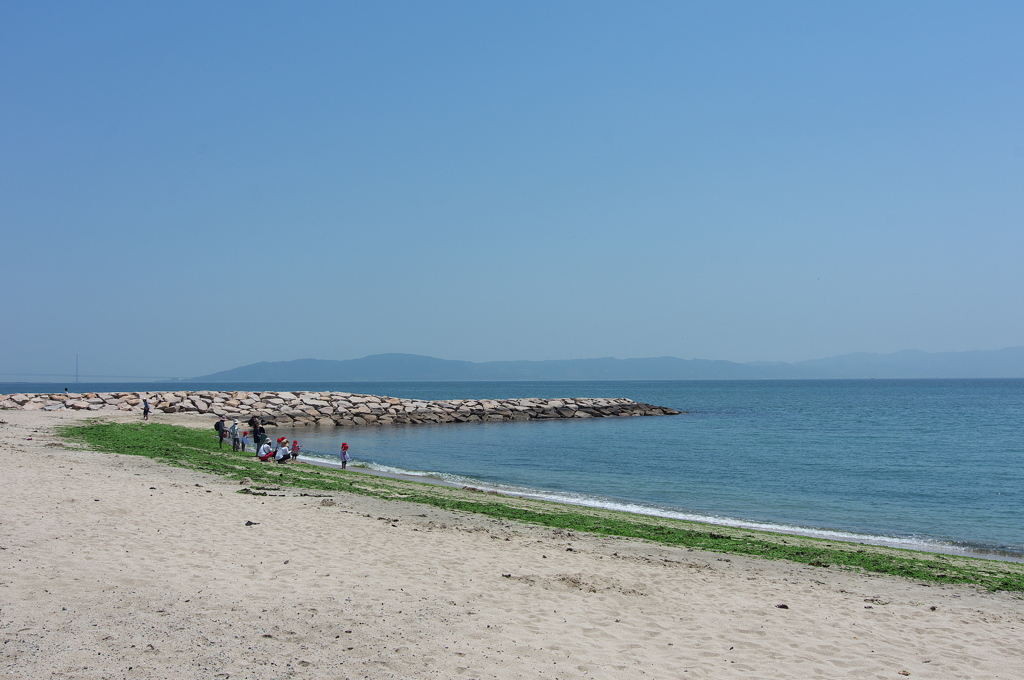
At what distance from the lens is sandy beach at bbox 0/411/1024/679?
6.61 m

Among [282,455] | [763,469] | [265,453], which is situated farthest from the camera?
[763,469]

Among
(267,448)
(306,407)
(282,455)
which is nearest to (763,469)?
(282,455)

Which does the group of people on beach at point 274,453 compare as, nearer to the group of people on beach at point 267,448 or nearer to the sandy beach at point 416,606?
the group of people on beach at point 267,448

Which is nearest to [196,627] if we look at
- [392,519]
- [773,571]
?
[392,519]

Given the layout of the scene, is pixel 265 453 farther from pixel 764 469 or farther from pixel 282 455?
pixel 764 469

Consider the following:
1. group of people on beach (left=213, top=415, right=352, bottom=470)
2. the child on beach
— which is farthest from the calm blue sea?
the child on beach

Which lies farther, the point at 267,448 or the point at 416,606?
the point at 267,448

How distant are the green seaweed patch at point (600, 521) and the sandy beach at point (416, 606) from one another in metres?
1.06

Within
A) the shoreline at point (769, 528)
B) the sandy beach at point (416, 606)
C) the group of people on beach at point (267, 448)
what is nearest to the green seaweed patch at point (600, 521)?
the group of people on beach at point (267, 448)

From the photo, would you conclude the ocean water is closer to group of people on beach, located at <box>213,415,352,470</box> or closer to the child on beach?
group of people on beach, located at <box>213,415,352,470</box>

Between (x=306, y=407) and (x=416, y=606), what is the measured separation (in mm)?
44082

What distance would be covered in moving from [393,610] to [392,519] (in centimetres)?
595

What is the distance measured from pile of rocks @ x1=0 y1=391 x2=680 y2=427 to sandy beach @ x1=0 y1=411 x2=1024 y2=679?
34.7 meters

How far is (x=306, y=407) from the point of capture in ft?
165
